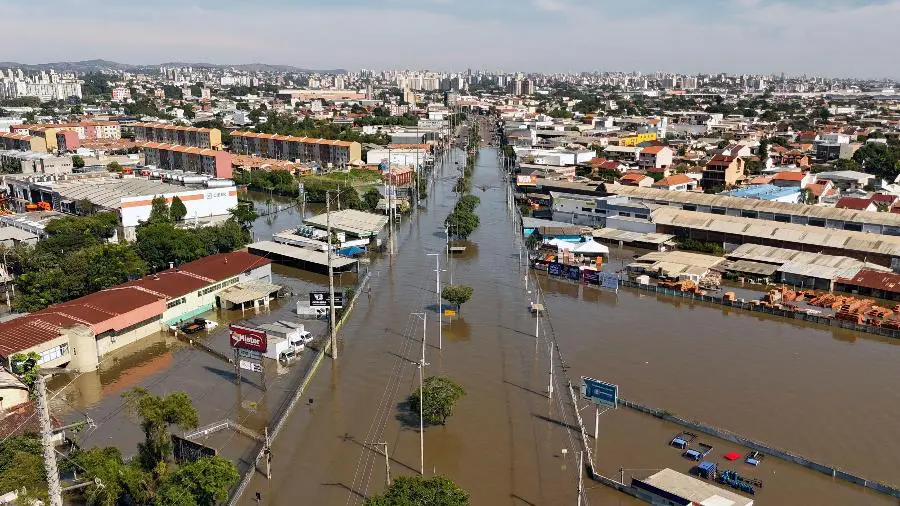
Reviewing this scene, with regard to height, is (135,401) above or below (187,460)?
above

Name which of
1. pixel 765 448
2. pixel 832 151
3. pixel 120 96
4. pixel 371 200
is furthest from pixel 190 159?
pixel 120 96

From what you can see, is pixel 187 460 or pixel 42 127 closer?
pixel 187 460

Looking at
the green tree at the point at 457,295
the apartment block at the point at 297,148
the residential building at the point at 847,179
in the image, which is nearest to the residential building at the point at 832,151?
the residential building at the point at 847,179

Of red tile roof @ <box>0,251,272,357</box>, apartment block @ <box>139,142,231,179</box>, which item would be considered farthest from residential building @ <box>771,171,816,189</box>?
apartment block @ <box>139,142,231,179</box>

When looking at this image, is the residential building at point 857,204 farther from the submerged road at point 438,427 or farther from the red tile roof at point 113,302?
the red tile roof at point 113,302

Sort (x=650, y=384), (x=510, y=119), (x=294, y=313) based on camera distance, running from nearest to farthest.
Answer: (x=650, y=384) → (x=294, y=313) → (x=510, y=119)

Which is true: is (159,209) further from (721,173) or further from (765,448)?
(721,173)

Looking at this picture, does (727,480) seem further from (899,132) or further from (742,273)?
(899,132)

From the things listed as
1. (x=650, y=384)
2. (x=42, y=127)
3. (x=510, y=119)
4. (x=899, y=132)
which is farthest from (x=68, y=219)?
(x=899, y=132)
